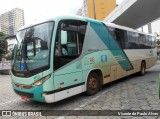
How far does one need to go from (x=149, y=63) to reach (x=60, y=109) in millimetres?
9867

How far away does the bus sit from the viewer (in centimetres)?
534

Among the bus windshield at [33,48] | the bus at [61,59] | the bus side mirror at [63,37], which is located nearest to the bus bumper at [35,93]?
the bus at [61,59]

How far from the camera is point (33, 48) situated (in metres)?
5.76

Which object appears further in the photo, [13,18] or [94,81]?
[13,18]

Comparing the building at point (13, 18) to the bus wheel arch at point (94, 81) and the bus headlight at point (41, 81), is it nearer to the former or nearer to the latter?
the bus wheel arch at point (94, 81)

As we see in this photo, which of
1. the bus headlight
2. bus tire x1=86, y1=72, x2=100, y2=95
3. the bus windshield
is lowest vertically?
bus tire x1=86, y1=72, x2=100, y2=95

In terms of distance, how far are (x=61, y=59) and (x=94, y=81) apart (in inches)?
87.1

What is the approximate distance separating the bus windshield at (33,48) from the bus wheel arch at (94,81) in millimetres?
2145

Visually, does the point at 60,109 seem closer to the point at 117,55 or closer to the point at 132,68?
the point at 117,55

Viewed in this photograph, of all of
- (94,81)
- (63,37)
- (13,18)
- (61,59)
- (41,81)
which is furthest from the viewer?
(13,18)

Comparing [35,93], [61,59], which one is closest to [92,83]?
[61,59]

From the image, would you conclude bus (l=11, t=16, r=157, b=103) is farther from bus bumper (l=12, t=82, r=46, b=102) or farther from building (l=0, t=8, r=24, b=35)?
building (l=0, t=8, r=24, b=35)

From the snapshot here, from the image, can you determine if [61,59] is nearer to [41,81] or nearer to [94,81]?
[41,81]

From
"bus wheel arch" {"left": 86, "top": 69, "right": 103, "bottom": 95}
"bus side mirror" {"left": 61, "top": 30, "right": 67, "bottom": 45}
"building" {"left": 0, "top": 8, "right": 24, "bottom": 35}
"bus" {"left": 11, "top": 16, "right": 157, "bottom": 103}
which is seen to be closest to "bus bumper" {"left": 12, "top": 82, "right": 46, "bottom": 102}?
"bus" {"left": 11, "top": 16, "right": 157, "bottom": 103}
